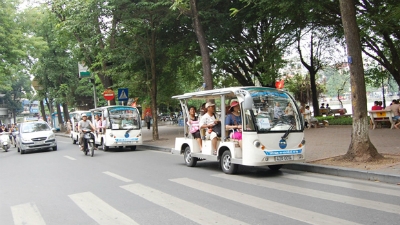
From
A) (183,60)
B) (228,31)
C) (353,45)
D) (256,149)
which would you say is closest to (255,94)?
(256,149)

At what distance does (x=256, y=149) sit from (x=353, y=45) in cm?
399

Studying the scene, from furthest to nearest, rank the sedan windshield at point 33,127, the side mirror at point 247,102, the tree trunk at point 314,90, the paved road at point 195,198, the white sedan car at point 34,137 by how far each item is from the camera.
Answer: the tree trunk at point 314,90 → the sedan windshield at point 33,127 → the white sedan car at point 34,137 → the side mirror at point 247,102 → the paved road at point 195,198

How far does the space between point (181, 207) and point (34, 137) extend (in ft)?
51.2

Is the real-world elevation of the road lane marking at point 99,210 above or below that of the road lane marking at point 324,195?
above

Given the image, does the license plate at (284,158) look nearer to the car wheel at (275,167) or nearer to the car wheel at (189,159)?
the car wheel at (275,167)

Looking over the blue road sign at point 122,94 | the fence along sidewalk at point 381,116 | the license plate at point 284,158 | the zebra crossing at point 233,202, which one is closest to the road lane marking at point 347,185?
the zebra crossing at point 233,202

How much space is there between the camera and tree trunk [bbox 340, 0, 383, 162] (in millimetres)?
10078

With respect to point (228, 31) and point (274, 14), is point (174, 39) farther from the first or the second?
point (274, 14)

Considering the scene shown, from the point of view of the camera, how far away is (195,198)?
734 centimetres

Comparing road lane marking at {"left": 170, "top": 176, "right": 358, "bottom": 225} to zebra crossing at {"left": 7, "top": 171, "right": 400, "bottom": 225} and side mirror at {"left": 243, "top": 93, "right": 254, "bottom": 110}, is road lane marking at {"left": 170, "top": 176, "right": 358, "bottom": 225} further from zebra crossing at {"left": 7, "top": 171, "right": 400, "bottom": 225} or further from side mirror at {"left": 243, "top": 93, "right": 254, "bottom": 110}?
side mirror at {"left": 243, "top": 93, "right": 254, "bottom": 110}

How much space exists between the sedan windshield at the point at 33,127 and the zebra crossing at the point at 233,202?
13.7 meters

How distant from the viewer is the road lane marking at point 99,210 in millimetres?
5989

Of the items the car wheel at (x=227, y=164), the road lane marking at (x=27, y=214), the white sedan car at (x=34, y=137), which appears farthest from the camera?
the white sedan car at (x=34, y=137)

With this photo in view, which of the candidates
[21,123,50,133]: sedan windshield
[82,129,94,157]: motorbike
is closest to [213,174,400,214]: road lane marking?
[82,129,94,157]: motorbike
